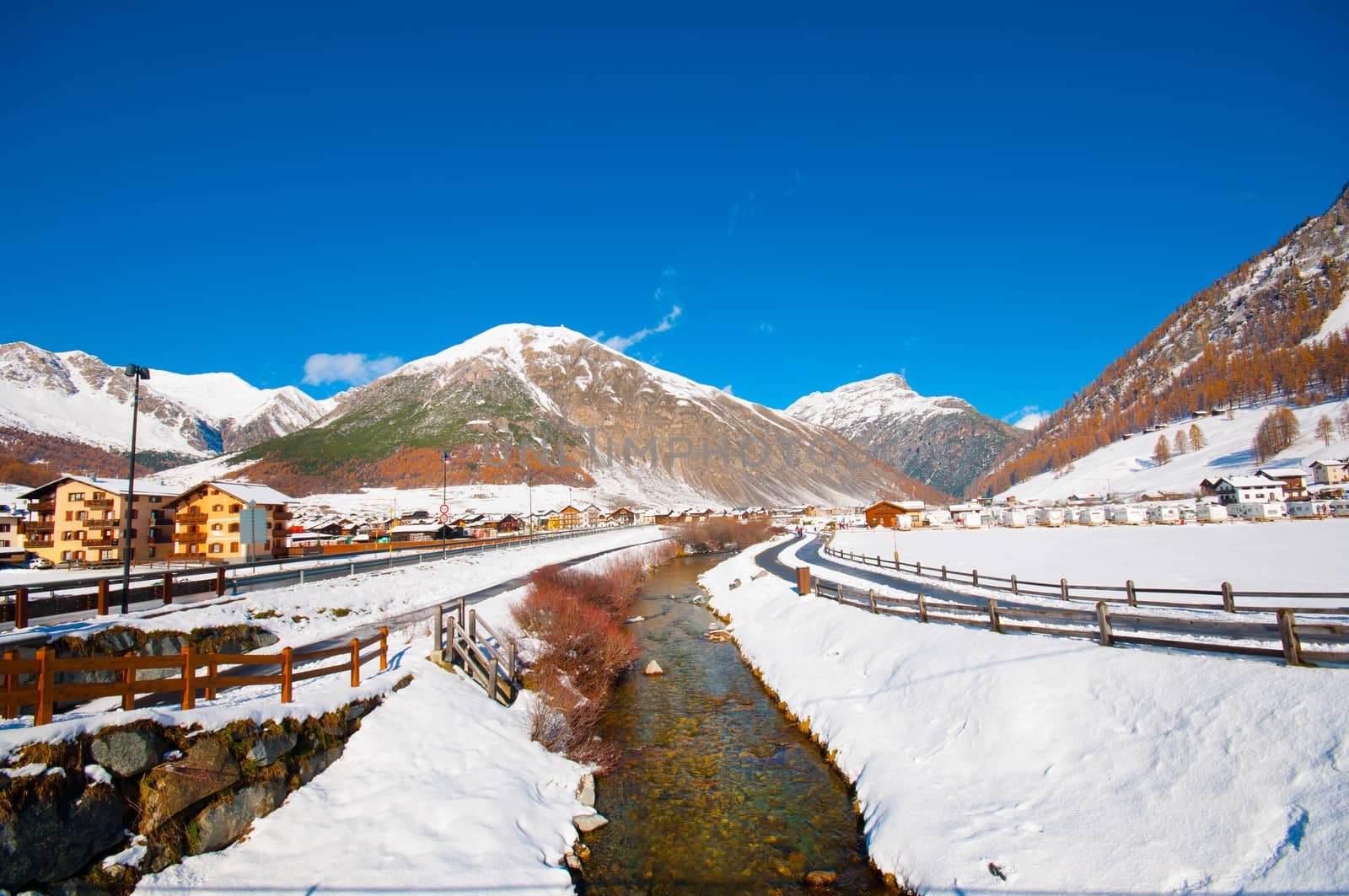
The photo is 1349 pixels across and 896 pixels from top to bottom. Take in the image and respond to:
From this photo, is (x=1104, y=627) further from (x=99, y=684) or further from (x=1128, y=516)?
(x=1128, y=516)

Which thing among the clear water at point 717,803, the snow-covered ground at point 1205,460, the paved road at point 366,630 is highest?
the snow-covered ground at point 1205,460

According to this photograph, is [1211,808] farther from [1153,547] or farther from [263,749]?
[1153,547]

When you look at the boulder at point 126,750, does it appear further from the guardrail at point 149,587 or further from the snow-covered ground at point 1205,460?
the snow-covered ground at point 1205,460

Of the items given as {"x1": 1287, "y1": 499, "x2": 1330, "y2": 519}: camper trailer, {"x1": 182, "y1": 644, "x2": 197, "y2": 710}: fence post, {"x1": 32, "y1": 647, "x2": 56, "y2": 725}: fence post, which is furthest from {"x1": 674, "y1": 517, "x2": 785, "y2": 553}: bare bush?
{"x1": 32, "y1": 647, "x2": 56, "y2": 725}: fence post

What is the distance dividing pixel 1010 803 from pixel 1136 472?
200012mm

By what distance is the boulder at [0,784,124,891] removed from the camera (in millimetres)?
7789

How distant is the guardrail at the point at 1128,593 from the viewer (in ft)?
53.8

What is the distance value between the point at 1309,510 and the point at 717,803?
328 feet

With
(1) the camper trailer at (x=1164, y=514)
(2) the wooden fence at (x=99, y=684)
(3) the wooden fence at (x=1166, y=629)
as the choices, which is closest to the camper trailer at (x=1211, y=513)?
(1) the camper trailer at (x=1164, y=514)

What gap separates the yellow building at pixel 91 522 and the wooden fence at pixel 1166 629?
63.6m

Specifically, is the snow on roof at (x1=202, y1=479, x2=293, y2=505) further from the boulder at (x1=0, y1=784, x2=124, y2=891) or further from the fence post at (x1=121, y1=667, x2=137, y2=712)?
the boulder at (x1=0, y1=784, x2=124, y2=891)

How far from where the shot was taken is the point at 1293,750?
920 centimetres

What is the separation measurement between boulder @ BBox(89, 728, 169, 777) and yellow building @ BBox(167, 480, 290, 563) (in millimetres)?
52538

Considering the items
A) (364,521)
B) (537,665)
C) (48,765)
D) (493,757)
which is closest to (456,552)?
(537,665)
